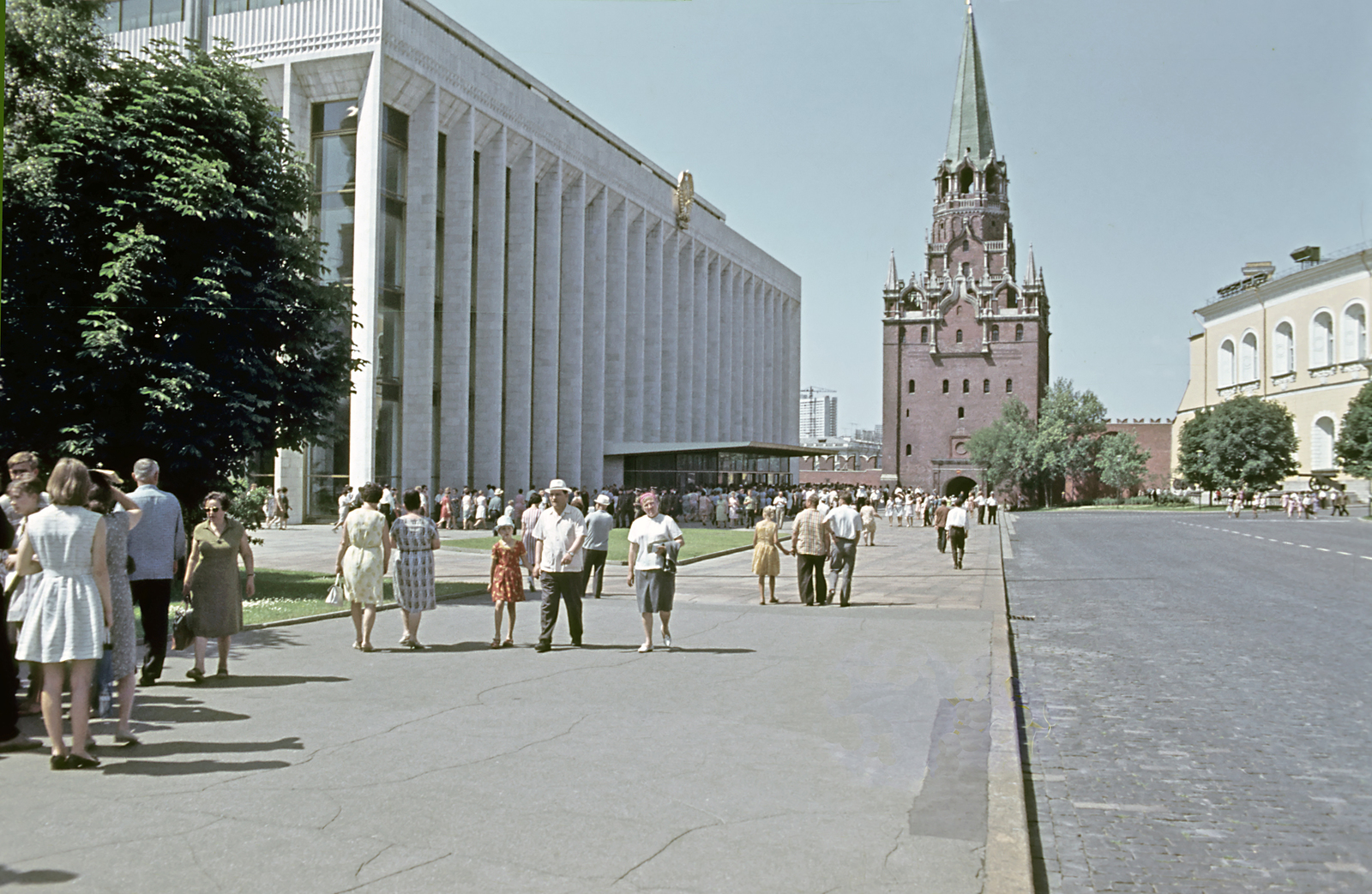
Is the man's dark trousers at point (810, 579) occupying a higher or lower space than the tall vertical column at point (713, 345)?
lower

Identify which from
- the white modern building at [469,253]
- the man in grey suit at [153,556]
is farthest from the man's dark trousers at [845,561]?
the white modern building at [469,253]

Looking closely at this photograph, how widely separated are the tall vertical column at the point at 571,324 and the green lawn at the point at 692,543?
12.1m

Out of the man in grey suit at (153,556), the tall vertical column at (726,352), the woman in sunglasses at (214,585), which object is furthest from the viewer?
the tall vertical column at (726,352)

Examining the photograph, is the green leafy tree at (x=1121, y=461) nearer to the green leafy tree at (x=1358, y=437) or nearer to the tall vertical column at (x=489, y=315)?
the green leafy tree at (x=1358, y=437)

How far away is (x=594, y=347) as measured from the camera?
50.6m

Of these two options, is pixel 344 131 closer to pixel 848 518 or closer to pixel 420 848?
pixel 848 518

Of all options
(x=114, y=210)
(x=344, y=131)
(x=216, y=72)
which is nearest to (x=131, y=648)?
(x=114, y=210)

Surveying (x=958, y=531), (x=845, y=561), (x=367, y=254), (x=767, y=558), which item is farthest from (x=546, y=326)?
(x=845, y=561)

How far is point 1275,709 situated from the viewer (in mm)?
7898

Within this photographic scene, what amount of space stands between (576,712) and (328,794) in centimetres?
239

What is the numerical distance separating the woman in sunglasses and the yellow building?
7508 centimetres

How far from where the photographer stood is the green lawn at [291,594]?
1306 centimetres

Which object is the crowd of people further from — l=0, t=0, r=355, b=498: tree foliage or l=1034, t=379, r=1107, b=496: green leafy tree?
l=1034, t=379, r=1107, b=496: green leafy tree

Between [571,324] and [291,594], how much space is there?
3437 cm
